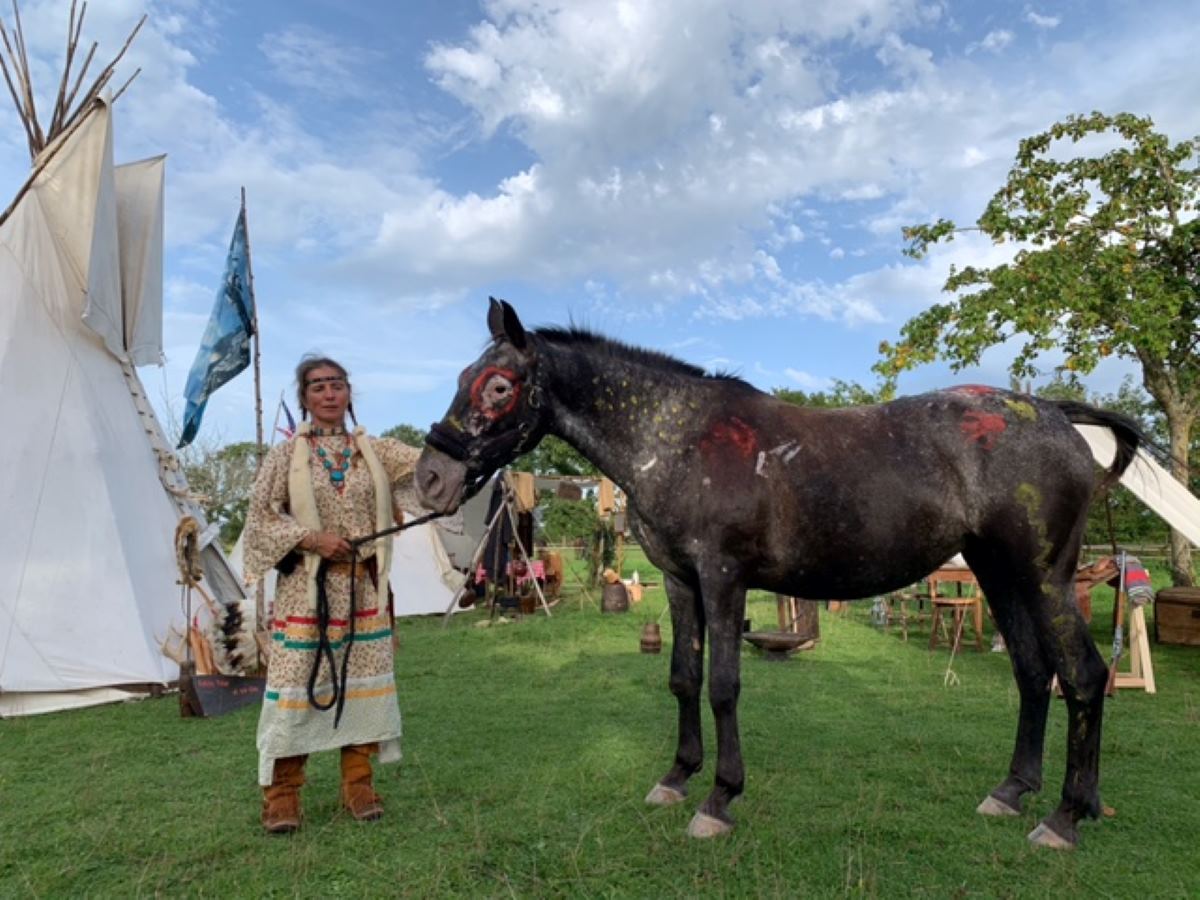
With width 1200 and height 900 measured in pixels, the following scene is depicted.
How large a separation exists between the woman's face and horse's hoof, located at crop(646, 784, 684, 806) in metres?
2.44

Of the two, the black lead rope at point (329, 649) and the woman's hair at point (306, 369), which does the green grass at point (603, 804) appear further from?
the woman's hair at point (306, 369)

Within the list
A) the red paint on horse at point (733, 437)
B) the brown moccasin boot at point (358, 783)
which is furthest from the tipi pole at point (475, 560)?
the red paint on horse at point (733, 437)

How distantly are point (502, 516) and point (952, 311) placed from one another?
8079mm

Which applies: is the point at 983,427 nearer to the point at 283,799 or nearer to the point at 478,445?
the point at 478,445

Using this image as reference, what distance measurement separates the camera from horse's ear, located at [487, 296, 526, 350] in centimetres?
358

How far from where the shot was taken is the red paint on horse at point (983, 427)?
3.60 m

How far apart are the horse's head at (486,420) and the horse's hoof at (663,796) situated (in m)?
1.75

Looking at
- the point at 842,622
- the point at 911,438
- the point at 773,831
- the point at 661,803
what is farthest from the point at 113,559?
the point at 842,622

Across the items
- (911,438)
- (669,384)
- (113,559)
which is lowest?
(113,559)

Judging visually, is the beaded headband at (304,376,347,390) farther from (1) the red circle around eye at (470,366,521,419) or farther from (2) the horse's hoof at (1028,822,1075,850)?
(2) the horse's hoof at (1028,822,1075,850)

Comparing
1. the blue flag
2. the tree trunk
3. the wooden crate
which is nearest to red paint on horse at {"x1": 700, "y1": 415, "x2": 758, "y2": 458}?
the wooden crate

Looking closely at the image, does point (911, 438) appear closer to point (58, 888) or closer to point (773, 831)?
point (773, 831)

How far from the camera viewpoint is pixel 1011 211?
10.7m

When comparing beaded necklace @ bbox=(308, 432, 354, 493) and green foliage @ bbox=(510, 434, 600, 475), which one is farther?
green foliage @ bbox=(510, 434, 600, 475)
